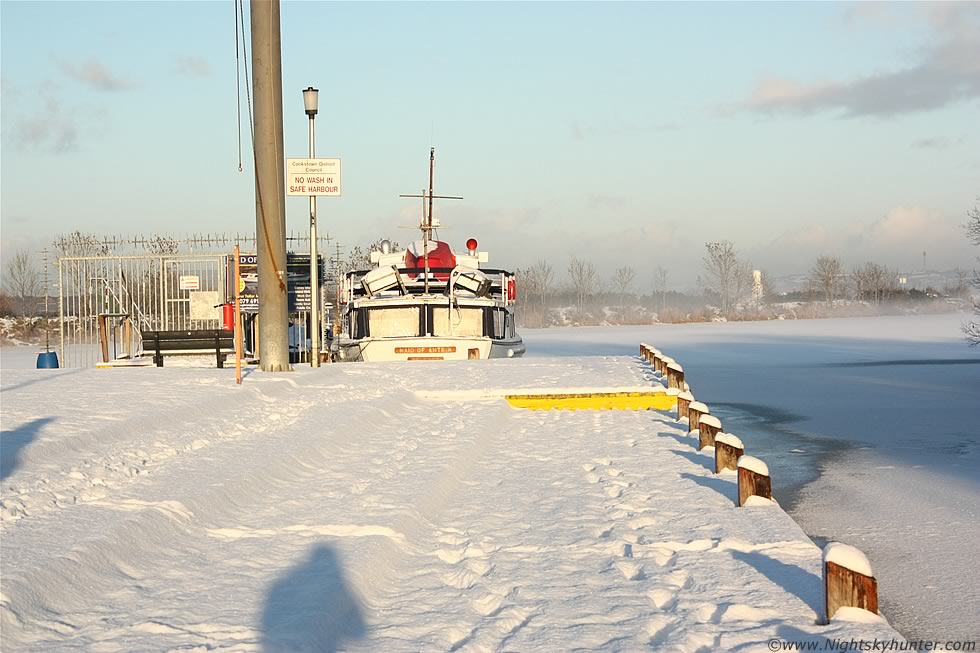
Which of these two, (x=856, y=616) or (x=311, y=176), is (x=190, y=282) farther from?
(x=856, y=616)

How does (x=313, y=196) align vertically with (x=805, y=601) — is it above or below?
above

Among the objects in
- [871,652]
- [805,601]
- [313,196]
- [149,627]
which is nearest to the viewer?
[871,652]

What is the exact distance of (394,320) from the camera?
73.8 ft

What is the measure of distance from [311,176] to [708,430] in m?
9.53

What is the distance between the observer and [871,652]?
4.03 metres

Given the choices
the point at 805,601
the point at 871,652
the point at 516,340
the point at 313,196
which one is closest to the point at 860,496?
the point at 805,601

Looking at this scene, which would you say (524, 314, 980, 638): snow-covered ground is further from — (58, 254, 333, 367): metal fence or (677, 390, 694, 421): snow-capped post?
(58, 254, 333, 367): metal fence

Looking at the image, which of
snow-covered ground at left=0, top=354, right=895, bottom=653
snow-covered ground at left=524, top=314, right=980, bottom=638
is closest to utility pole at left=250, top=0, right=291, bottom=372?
snow-covered ground at left=0, top=354, right=895, bottom=653

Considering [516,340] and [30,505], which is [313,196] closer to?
[516,340]

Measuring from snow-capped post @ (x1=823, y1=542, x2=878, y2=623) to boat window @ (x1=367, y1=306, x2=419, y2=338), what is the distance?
18.4m

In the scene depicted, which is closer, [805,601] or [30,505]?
[805,601]

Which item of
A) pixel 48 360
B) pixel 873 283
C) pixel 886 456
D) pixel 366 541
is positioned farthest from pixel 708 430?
pixel 873 283

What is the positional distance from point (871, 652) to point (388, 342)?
1842 cm
